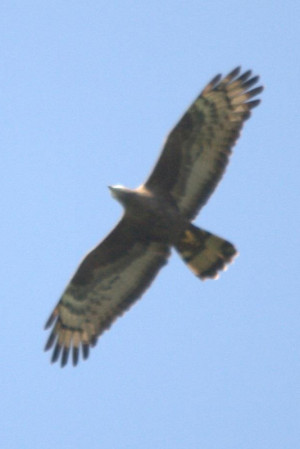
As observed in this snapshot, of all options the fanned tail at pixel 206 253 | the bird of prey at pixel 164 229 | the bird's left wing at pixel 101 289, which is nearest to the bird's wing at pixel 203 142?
the bird of prey at pixel 164 229

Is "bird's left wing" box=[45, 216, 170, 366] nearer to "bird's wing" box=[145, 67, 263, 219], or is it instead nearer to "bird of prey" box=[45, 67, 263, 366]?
"bird of prey" box=[45, 67, 263, 366]

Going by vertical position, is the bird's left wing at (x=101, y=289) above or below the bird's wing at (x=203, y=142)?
below

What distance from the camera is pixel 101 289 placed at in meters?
14.1

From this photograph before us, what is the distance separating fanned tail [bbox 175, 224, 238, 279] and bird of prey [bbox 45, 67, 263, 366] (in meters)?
0.01

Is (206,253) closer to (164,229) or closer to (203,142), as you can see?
(164,229)

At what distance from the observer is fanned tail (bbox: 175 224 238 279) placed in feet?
45.1

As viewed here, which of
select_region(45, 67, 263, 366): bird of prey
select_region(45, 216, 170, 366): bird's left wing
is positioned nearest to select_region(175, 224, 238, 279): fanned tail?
select_region(45, 67, 263, 366): bird of prey

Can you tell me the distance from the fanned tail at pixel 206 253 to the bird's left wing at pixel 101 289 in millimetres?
268

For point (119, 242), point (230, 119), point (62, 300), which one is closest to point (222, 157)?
point (230, 119)

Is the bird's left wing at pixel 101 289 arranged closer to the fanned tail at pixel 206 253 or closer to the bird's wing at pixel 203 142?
the fanned tail at pixel 206 253

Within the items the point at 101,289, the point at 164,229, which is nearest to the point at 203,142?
the point at 164,229

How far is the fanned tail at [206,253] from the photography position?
13734mm

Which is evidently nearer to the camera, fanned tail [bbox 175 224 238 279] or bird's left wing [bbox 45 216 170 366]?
fanned tail [bbox 175 224 238 279]

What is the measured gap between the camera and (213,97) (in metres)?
13.6
